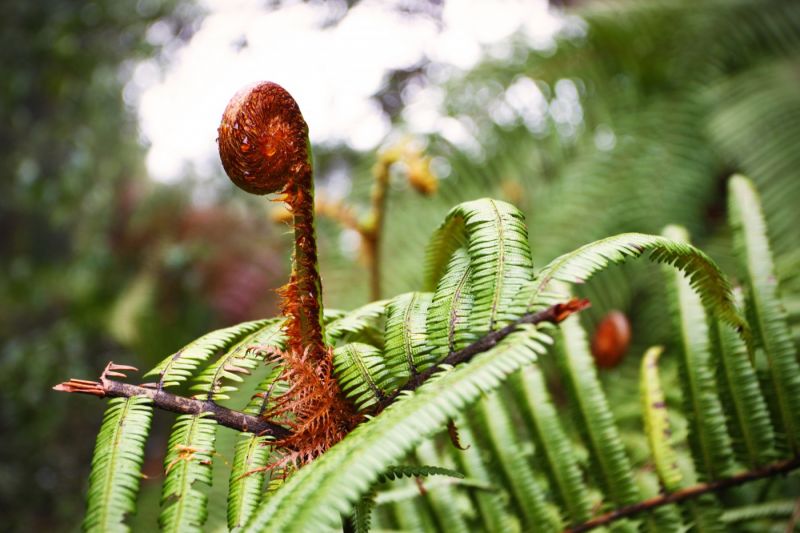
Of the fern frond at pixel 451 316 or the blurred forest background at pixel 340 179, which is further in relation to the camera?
the blurred forest background at pixel 340 179

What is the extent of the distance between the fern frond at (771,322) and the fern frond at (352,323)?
1.39 feet

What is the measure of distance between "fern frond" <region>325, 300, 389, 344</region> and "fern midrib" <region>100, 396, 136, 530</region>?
0.16 meters

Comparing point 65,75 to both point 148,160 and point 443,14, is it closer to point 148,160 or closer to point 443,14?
point 148,160

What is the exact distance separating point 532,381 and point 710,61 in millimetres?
1512

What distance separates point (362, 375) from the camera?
1.49ft

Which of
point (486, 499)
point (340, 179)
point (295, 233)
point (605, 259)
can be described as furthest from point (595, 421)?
point (340, 179)

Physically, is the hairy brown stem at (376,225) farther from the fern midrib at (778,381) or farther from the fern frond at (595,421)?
the fern midrib at (778,381)

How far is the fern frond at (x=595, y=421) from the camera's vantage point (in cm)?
66

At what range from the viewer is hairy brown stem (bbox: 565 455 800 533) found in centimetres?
65

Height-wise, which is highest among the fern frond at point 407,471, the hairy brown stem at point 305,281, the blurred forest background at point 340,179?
the blurred forest background at point 340,179

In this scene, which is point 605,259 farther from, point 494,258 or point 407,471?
point 407,471

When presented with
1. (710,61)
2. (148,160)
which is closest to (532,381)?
Answer: (710,61)

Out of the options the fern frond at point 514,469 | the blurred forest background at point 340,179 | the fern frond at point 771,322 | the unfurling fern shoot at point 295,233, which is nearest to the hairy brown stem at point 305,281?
the unfurling fern shoot at point 295,233

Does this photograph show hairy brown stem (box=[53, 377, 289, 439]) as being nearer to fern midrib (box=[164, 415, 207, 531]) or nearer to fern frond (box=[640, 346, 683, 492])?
fern midrib (box=[164, 415, 207, 531])
